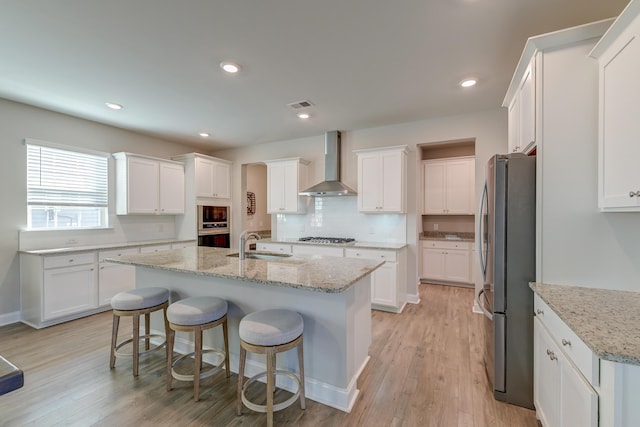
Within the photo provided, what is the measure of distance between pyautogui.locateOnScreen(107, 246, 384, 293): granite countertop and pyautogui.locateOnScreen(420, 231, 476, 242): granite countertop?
3.45 meters

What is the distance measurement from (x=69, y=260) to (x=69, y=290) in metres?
0.38

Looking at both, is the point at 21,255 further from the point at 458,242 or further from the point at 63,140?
the point at 458,242

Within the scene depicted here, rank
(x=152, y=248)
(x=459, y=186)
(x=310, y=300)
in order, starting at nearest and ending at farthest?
(x=310, y=300)
(x=152, y=248)
(x=459, y=186)

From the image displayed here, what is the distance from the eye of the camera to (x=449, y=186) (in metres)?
5.40

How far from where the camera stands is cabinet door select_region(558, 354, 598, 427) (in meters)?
1.08

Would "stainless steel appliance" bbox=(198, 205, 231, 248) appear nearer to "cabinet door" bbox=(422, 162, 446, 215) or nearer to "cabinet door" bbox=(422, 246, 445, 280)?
"cabinet door" bbox=(422, 246, 445, 280)

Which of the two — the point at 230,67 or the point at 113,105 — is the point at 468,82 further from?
the point at 113,105

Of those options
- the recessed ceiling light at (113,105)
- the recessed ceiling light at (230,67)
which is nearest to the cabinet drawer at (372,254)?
the recessed ceiling light at (230,67)

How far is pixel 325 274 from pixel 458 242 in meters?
4.02

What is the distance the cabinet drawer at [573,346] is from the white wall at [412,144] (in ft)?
8.03

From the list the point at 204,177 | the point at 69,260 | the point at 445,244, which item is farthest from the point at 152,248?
the point at 445,244

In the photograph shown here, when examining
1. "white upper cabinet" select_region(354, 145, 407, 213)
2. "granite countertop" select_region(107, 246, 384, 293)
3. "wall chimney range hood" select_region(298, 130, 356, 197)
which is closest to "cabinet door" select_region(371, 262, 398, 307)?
"white upper cabinet" select_region(354, 145, 407, 213)

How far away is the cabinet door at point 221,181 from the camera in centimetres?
546

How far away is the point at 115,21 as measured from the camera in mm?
1993
